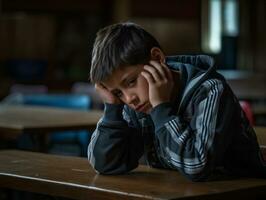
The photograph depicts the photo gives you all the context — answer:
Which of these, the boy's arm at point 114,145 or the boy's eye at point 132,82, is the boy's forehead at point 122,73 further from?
the boy's arm at point 114,145

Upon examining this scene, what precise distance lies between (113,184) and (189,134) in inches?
8.6

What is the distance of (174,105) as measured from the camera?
186 centimetres

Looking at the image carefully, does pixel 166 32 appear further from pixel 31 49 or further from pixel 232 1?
pixel 31 49

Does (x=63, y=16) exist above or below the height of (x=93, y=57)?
below

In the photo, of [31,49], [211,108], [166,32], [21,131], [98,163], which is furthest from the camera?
[166,32]

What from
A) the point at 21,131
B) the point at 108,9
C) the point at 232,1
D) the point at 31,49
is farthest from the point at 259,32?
the point at 21,131

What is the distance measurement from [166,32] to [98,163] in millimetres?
7889

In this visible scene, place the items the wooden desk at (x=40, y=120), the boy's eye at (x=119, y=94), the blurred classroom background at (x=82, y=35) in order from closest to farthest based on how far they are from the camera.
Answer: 1. the boy's eye at (x=119, y=94)
2. the wooden desk at (x=40, y=120)
3. the blurred classroom background at (x=82, y=35)

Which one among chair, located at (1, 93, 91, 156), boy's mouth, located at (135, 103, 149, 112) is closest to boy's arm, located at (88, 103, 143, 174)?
boy's mouth, located at (135, 103, 149, 112)

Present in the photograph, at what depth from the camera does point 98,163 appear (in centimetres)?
195

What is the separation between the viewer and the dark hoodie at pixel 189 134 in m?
1.74

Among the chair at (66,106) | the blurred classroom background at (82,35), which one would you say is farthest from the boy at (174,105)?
the blurred classroom background at (82,35)

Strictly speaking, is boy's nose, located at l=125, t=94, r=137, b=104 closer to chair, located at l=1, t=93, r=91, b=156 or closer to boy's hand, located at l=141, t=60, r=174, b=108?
boy's hand, located at l=141, t=60, r=174, b=108

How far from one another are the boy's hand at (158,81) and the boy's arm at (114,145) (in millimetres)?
187
